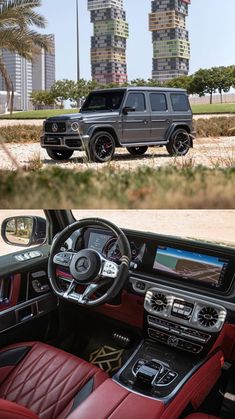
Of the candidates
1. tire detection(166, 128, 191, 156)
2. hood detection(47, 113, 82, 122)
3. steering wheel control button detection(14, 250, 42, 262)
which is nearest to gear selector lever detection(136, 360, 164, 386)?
steering wheel control button detection(14, 250, 42, 262)

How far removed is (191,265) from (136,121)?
123cm

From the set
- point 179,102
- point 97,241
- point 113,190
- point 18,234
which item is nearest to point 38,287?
point 18,234

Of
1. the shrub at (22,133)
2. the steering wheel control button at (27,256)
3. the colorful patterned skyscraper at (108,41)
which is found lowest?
the steering wheel control button at (27,256)

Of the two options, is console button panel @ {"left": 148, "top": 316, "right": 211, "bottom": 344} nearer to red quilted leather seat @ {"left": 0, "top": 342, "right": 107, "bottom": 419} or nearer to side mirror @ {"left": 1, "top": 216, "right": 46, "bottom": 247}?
red quilted leather seat @ {"left": 0, "top": 342, "right": 107, "bottom": 419}

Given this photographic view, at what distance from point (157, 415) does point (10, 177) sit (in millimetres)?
1655

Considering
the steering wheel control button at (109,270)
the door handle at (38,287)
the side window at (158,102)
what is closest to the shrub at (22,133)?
the side window at (158,102)

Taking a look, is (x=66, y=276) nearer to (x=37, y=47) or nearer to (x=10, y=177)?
(x=37, y=47)

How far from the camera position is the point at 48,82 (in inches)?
63.8

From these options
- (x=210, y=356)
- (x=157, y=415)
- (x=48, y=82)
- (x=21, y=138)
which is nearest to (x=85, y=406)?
(x=157, y=415)

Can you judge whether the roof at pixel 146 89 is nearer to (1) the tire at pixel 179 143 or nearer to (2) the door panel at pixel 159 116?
(2) the door panel at pixel 159 116

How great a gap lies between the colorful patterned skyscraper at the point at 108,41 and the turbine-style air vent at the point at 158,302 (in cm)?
148

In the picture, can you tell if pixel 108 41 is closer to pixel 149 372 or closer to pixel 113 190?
pixel 113 190

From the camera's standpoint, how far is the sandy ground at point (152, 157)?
1354 millimetres

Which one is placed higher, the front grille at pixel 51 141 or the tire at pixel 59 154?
the front grille at pixel 51 141
